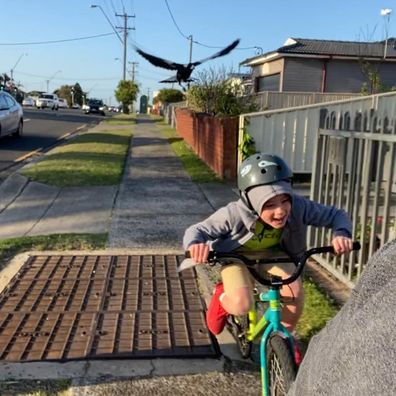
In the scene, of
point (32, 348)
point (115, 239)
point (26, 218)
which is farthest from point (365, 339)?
point (26, 218)

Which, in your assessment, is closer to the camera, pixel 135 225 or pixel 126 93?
pixel 135 225

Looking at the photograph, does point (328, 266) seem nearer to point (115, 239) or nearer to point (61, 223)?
point (115, 239)

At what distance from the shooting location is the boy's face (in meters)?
2.86

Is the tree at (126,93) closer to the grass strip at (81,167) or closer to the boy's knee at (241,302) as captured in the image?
the grass strip at (81,167)

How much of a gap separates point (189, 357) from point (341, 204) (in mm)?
2377

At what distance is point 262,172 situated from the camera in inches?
110

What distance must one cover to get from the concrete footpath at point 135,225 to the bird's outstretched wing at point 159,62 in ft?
8.41

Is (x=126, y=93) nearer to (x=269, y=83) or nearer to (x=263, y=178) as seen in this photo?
(x=269, y=83)

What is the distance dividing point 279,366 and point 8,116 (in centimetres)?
1616

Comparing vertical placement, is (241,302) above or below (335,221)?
below

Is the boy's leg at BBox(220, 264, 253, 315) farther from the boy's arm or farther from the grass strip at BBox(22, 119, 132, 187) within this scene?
the grass strip at BBox(22, 119, 132, 187)

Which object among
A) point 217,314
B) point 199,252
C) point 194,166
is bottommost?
point 194,166

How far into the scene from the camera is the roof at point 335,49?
25109mm

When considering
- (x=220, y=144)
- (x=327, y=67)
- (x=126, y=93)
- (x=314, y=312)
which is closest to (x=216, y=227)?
(x=314, y=312)
